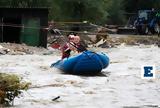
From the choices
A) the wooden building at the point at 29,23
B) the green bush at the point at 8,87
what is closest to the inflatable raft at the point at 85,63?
the green bush at the point at 8,87

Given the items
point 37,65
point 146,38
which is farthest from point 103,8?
point 37,65

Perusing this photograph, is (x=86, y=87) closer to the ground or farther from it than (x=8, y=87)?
closer to the ground

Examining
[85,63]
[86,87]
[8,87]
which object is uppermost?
[8,87]

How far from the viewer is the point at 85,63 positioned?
20.8 metres

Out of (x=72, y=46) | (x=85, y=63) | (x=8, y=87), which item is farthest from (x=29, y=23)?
(x=8, y=87)

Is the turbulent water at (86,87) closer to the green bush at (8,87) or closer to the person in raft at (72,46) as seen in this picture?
the green bush at (8,87)

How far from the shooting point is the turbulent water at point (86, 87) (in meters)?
13.8

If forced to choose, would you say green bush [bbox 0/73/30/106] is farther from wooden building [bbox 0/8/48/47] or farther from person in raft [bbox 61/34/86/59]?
wooden building [bbox 0/8/48/47]

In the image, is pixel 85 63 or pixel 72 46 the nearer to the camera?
pixel 85 63

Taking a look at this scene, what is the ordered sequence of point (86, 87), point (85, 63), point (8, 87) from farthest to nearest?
point (85, 63), point (86, 87), point (8, 87)

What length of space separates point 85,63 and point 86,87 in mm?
3489

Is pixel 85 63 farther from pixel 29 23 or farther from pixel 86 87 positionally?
pixel 29 23

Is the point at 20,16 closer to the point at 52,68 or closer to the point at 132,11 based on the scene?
the point at 52,68

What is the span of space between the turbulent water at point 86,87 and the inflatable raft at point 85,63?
404 mm
